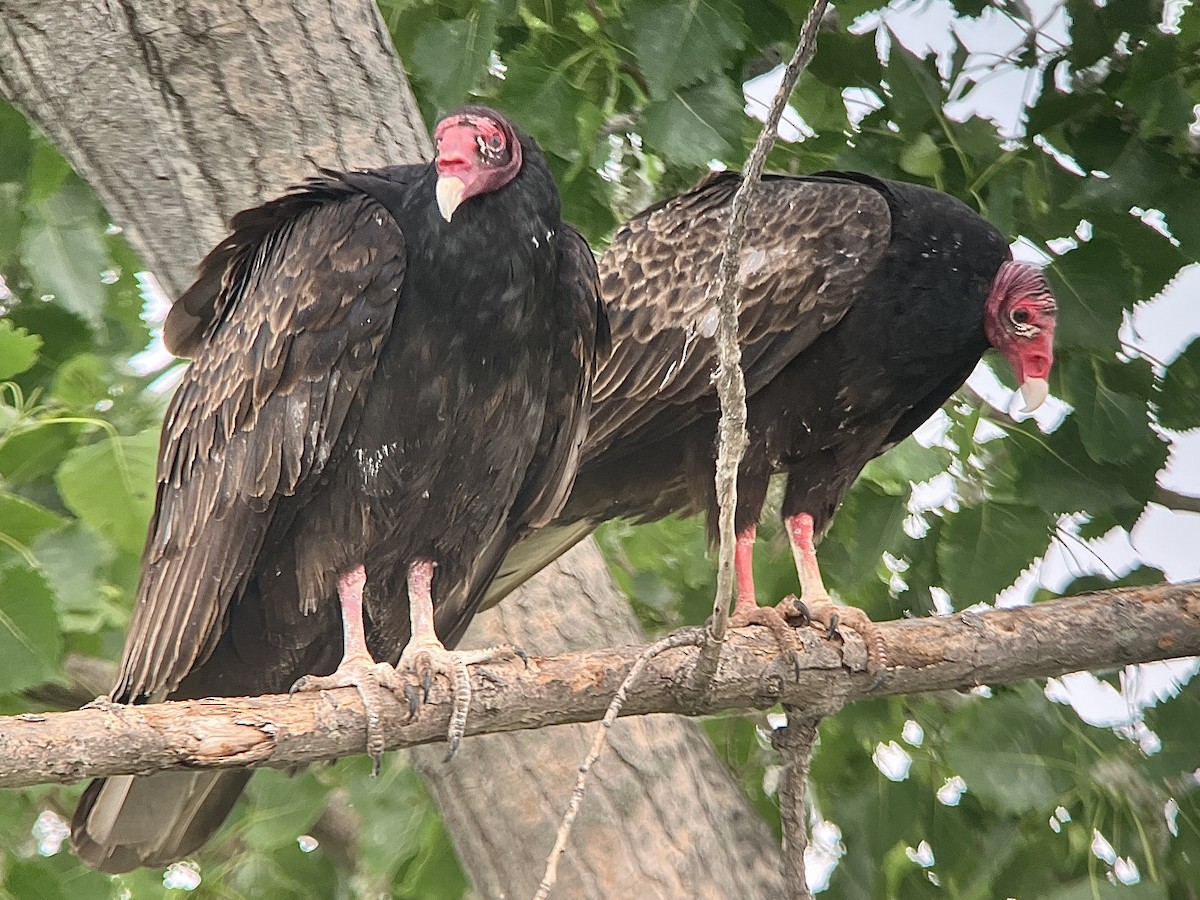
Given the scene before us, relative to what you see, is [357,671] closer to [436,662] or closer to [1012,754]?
[436,662]

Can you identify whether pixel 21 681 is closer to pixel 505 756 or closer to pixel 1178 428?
pixel 505 756

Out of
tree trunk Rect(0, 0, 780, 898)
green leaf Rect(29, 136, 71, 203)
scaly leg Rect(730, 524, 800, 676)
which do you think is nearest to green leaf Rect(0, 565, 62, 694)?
tree trunk Rect(0, 0, 780, 898)

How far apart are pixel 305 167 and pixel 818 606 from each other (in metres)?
1.52

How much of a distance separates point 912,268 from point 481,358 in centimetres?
117

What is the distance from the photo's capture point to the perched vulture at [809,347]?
3.50 meters

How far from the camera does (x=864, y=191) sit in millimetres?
3613

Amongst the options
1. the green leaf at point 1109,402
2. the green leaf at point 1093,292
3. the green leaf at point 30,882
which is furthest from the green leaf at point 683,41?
the green leaf at point 30,882

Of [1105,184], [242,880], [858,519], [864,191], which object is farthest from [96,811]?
[1105,184]

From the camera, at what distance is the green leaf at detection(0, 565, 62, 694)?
2.78 metres

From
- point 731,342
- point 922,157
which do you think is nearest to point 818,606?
point 922,157

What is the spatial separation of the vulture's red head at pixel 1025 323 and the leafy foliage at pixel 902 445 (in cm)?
8

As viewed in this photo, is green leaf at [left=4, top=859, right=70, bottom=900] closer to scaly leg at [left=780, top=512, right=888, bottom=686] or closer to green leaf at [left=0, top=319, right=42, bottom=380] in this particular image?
green leaf at [left=0, top=319, right=42, bottom=380]

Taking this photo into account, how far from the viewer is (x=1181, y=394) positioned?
11.8ft

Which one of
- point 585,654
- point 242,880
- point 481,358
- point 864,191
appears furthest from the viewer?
point 242,880
